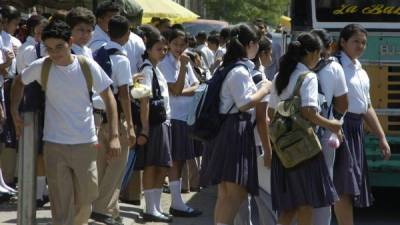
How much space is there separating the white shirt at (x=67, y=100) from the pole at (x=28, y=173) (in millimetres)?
169

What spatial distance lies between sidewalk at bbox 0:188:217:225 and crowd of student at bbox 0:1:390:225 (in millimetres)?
171

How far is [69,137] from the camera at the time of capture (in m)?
6.56

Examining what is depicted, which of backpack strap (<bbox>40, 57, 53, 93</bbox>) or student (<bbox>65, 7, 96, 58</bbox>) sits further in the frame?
student (<bbox>65, 7, 96, 58</bbox>)

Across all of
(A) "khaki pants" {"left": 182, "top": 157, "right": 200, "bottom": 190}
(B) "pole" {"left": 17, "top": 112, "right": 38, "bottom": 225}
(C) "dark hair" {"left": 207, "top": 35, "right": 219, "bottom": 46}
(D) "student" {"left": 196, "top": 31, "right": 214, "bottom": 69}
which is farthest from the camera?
(C) "dark hair" {"left": 207, "top": 35, "right": 219, "bottom": 46}

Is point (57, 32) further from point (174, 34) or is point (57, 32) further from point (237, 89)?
point (174, 34)

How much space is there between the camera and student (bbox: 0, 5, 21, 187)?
371 inches

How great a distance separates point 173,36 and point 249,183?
9.77 feet

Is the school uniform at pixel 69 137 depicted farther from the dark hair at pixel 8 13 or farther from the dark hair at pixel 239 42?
the dark hair at pixel 8 13

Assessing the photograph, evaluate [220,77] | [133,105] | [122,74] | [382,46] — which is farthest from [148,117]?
[382,46]

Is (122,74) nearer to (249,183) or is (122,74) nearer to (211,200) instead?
(249,183)

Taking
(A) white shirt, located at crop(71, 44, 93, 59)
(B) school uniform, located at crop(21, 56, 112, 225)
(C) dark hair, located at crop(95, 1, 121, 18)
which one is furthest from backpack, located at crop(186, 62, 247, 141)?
(C) dark hair, located at crop(95, 1, 121, 18)

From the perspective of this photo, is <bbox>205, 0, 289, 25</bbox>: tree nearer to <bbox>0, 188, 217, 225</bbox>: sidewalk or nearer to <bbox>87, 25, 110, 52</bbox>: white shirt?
<bbox>0, 188, 217, 225</bbox>: sidewalk

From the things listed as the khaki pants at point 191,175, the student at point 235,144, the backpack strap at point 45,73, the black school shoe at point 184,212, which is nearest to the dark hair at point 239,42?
the student at point 235,144

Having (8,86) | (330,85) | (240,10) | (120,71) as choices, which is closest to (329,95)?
(330,85)
